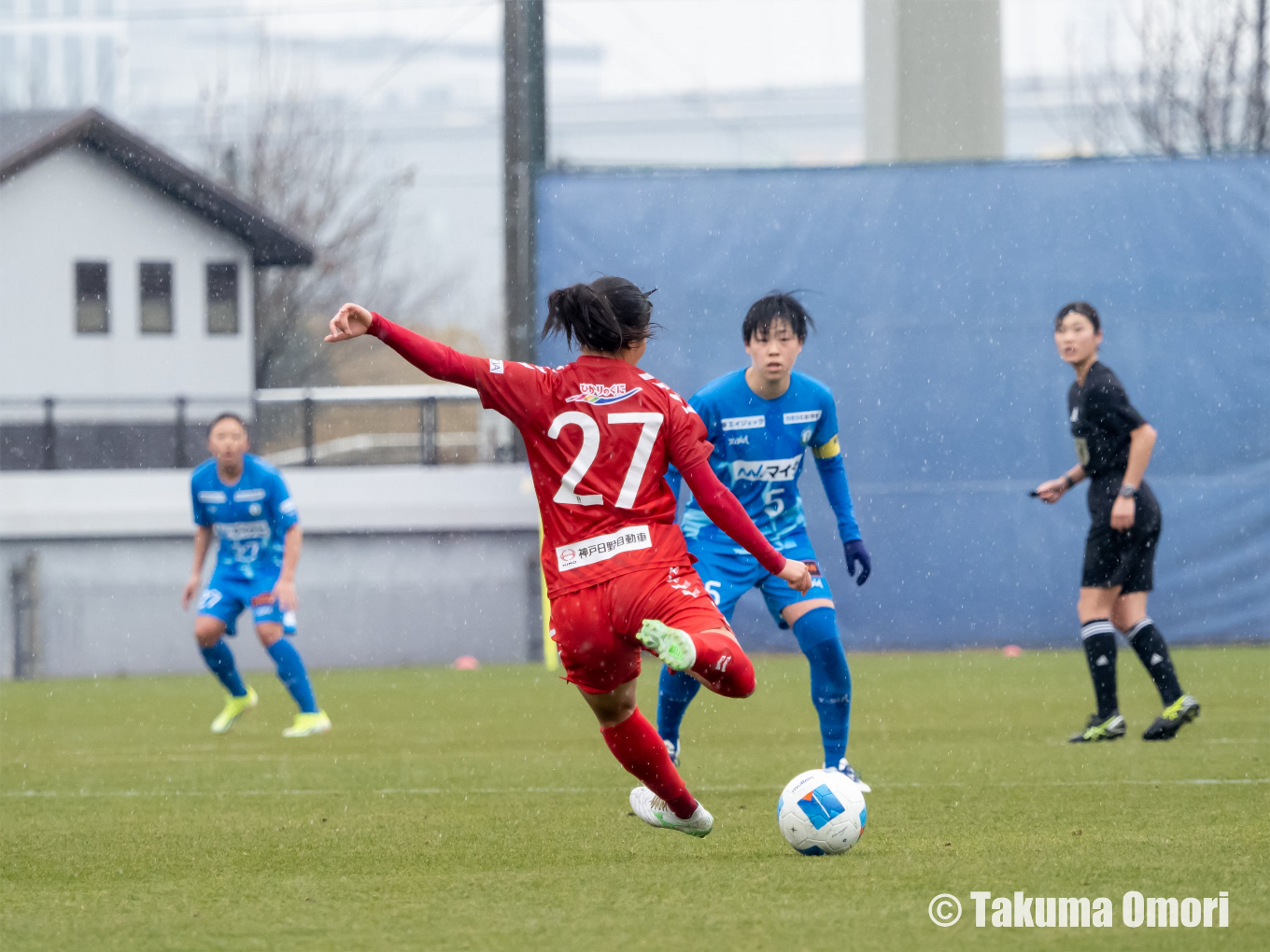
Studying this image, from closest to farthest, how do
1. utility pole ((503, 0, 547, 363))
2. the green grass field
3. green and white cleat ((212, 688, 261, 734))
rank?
the green grass field → green and white cleat ((212, 688, 261, 734)) → utility pole ((503, 0, 547, 363))

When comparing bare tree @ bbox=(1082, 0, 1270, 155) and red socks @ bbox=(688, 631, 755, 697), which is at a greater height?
bare tree @ bbox=(1082, 0, 1270, 155)

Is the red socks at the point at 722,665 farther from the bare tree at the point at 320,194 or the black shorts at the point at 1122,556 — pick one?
the bare tree at the point at 320,194

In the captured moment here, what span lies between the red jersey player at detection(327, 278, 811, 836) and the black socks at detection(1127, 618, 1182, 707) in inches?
144

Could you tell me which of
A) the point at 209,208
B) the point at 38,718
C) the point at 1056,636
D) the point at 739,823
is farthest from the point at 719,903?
the point at 209,208

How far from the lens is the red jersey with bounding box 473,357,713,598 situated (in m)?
4.46

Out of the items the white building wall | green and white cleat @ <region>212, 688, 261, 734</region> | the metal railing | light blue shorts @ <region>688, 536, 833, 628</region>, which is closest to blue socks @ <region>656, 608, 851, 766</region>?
light blue shorts @ <region>688, 536, 833, 628</region>

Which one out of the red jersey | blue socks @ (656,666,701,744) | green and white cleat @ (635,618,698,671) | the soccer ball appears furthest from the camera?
blue socks @ (656,666,701,744)

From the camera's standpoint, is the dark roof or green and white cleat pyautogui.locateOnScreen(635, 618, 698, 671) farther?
the dark roof

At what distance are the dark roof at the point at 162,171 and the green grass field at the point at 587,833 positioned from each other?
12.4 m

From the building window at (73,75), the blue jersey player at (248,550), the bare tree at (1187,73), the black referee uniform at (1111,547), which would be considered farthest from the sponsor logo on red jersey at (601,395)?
the building window at (73,75)

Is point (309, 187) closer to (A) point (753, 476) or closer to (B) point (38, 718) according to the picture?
(B) point (38, 718)

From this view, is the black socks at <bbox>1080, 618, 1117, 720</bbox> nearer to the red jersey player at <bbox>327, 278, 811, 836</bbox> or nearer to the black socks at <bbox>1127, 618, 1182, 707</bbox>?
the black socks at <bbox>1127, 618, 1182, 707</bbox>

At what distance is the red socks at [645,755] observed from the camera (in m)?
4.67

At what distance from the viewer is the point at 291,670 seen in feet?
29.7
